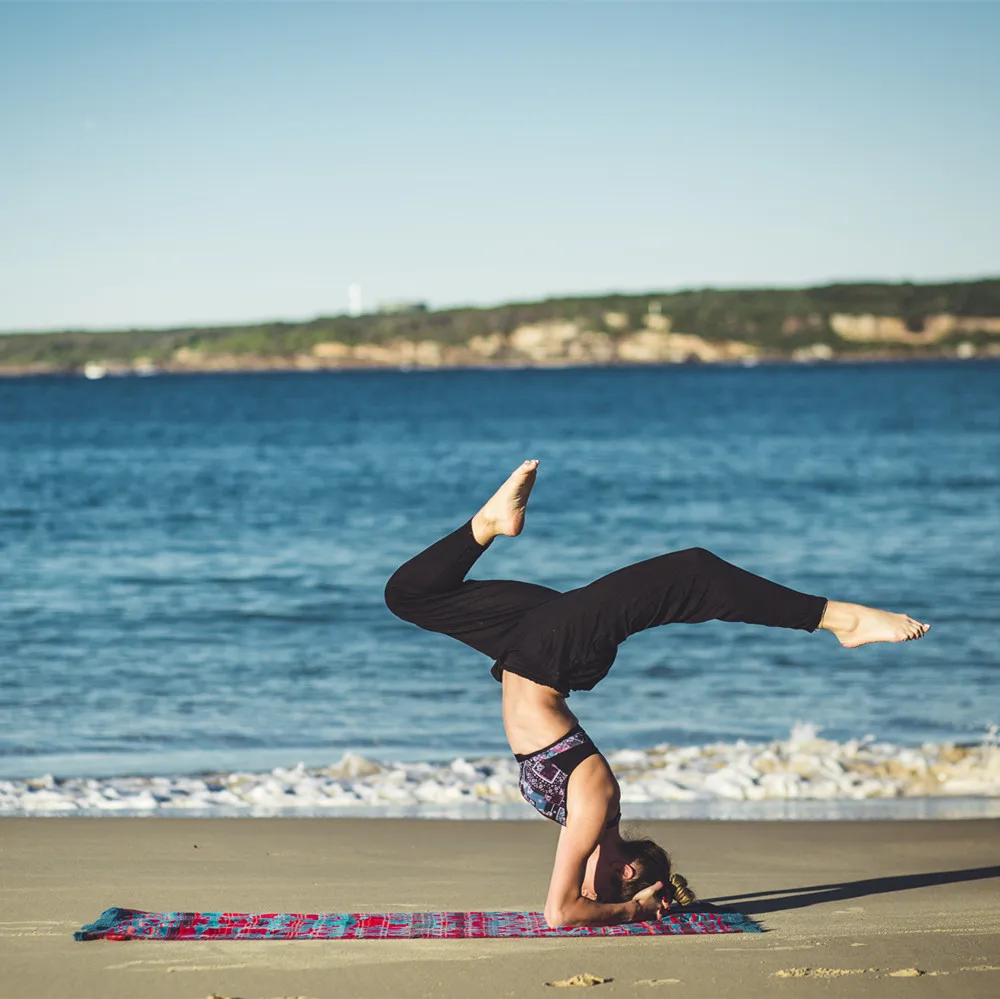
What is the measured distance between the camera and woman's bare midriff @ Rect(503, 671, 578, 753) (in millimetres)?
5258

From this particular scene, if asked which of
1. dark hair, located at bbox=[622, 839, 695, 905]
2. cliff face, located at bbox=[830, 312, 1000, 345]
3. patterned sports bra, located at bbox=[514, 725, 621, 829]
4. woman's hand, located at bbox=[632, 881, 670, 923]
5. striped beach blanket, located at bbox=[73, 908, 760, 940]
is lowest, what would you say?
striped beach blanket, located at bbox=[73, 908, 760, 940]

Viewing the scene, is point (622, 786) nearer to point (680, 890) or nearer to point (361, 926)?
point (680, 890)

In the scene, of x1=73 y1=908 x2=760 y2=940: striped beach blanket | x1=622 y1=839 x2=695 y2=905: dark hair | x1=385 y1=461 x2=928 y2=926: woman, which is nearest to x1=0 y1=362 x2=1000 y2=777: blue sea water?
x1=73 y1=908 x2=760 y2=940: striped beach blanket

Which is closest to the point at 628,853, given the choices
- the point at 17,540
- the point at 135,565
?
the point at 135,565

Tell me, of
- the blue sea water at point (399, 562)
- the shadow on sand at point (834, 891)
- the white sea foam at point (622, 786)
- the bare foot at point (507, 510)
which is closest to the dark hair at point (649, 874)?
the shadow on sand at point (834, 891)

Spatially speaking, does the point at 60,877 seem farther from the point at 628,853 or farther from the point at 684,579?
the point at 684,579

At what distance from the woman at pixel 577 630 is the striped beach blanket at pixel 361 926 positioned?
101 mm

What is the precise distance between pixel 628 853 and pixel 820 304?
162m

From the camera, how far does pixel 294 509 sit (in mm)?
32000

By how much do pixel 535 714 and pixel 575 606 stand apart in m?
0.54

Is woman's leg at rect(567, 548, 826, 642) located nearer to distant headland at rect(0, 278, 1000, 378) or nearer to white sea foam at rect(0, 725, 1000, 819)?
white sea foam at rect(0, 725, 1000, 819)

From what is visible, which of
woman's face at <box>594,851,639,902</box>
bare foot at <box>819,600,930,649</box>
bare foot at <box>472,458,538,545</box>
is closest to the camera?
bare foot at <box>819,600,930,649</box>

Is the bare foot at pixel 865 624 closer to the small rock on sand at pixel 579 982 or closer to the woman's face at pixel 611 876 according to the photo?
the woman's face at pixel 611 876

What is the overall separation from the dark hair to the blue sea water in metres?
4.43
